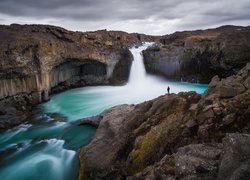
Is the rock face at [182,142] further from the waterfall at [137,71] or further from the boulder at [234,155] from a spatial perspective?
the waterfall at [137,71]

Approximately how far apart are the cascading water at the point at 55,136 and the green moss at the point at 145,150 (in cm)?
428

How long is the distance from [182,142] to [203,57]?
30949 mm

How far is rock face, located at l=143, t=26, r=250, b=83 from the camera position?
31934 mm

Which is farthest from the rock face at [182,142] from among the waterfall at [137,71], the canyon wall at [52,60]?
the waterfall at [137,71]

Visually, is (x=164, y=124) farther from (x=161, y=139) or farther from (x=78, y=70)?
(x=78, y=70)

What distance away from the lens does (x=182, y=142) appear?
9.27m

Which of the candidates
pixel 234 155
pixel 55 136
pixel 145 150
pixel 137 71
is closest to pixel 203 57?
pixel 137 71

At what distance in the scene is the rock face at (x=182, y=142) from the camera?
612 centimetres

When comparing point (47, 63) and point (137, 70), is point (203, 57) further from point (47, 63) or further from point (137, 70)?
point (47, 63)

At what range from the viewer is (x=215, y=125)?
8.86 meters

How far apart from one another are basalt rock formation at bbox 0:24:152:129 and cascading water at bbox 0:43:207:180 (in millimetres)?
2327

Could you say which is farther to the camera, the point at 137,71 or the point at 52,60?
the point at 137,71

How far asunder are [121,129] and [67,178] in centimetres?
398

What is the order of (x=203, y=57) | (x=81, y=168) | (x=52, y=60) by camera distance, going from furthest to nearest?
(x=203, y=57) < (x=52, y=60) < (x=81, y=168)
